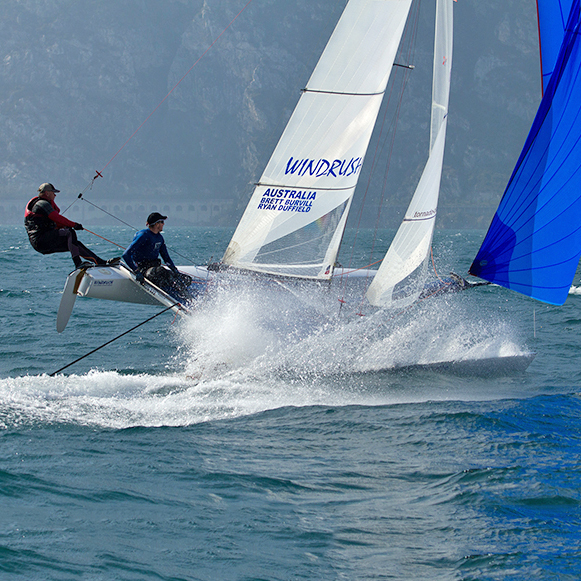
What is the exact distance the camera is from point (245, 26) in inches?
5084

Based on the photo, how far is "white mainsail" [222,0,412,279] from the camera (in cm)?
729

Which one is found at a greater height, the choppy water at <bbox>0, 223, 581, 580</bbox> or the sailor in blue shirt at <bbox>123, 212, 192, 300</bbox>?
the sailor in blue shirt at <bbox>123, 212, 192, 300</bbox>

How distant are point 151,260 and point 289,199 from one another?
5.69 feet

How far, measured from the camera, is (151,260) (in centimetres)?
735

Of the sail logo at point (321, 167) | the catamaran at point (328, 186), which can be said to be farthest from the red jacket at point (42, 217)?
the sail logo at point (321, 167)

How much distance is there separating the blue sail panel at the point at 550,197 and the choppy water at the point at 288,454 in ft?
3.94

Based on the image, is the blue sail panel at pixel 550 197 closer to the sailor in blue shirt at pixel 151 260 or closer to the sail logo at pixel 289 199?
the sail logo at pixel 289 199

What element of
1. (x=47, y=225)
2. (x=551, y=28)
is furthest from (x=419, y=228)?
(x=47, y=225)

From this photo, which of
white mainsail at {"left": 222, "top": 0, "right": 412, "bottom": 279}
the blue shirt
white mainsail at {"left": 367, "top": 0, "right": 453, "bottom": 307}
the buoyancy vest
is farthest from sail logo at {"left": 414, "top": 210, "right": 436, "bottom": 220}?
the buoyancy vest

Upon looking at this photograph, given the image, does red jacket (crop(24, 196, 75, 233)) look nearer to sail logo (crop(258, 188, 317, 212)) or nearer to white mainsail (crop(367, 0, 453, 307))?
sail logo (crop(258, 188, 317, 212))

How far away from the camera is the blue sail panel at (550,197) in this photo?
6336 millimetres

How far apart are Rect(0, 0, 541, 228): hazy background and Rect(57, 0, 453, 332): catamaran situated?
106 m

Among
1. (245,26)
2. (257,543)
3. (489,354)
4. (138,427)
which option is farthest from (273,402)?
(245,26)

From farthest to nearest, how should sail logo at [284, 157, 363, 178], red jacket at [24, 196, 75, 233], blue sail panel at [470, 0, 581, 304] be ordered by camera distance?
sail logo at [284, 157, 363, 178] < red jacket at [24, 196, 75, 233] < blue sail panel at [470, 0, 581, 304]
